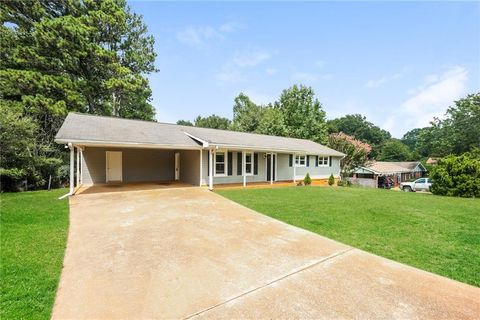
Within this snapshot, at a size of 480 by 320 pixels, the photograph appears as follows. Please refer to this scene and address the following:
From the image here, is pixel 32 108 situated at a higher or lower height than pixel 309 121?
lower

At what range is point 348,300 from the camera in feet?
9.54

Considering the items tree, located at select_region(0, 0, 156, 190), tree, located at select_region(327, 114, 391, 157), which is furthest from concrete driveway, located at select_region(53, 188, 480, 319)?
tree, located at select_region(327, 114, 391, 157)

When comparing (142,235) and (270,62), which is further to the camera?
(270,62)

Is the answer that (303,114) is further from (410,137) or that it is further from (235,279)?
(410,137)

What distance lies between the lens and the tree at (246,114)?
122ft

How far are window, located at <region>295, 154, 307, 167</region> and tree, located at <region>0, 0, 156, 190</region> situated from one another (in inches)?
589

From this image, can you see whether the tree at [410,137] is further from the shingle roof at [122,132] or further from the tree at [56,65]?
the tree at [56,65]

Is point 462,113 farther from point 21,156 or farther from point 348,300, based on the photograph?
point 21,156

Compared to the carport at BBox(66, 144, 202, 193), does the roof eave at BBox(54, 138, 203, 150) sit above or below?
above

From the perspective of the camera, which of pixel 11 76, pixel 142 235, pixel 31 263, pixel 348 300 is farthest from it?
pixel 11 76

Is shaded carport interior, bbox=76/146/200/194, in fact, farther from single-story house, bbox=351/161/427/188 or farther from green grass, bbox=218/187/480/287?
single-story house, bbox=351/161/427/188

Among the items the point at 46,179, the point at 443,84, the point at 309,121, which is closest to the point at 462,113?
the point at 309,121

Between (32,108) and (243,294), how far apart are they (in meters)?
19.1

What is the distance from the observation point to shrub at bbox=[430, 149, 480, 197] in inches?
538
